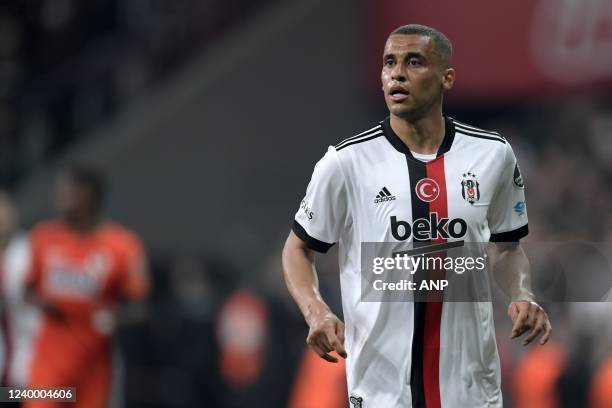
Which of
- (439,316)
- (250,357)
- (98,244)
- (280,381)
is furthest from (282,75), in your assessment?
(439,316)

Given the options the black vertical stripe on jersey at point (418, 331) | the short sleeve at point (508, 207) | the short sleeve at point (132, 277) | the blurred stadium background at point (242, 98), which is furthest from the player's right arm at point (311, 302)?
the blurred stadium background at point (242, 98)

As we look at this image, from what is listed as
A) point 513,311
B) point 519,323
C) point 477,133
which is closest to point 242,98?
point 477,133

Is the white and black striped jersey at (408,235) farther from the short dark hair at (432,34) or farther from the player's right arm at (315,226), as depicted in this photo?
the short dark hair at (432,34)

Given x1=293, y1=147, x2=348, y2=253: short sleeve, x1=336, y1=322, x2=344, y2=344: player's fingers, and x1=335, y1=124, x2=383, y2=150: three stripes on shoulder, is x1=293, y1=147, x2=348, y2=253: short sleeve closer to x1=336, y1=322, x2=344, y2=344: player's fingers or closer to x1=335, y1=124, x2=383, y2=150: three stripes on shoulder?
x1=335, y1=124, x2=383, y2=150: three stripes on shoulder

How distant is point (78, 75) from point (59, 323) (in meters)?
8.18

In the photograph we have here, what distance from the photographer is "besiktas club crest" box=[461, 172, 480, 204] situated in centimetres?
520

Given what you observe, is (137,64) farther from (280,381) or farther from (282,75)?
(280,381)

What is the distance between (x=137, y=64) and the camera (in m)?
16.9

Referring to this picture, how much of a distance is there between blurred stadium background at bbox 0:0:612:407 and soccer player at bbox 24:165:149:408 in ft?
17.0

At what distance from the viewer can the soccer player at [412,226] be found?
16.8 feet

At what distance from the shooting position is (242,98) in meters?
17.0

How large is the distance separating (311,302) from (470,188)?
2.56ft

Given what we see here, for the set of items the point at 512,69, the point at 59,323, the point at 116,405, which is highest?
the point at 512,69

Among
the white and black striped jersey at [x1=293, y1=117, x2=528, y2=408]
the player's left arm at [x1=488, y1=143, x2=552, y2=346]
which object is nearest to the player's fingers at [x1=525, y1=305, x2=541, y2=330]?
the player's left arm at [x1=488, y1=143, x2=552, y2=346]
